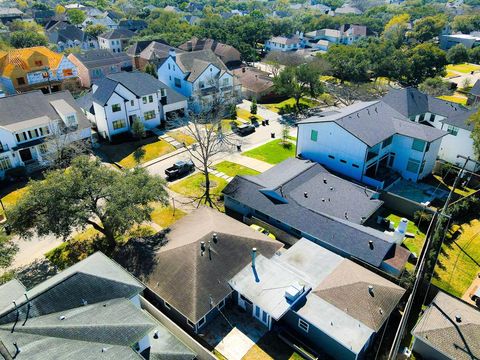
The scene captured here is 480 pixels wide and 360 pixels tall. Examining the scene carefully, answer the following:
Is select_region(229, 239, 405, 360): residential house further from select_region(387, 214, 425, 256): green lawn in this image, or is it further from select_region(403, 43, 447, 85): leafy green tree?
select_region(403, 43, 447, 85): leafy green tree

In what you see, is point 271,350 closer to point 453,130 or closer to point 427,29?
point 453,130

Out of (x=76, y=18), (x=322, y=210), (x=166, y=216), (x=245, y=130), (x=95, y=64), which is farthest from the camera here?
(x=76, y=18)

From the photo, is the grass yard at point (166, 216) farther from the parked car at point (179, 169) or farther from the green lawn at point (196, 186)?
the parked car at point (179, 169)

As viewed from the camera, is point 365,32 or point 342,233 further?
point 365,32

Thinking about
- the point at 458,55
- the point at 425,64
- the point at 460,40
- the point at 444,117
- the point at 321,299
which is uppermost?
the point at 425,64

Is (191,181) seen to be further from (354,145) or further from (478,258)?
(478,258)

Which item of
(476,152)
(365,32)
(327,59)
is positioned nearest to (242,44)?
(327,59)

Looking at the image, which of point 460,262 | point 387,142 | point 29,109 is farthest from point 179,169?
point 460,262
